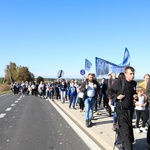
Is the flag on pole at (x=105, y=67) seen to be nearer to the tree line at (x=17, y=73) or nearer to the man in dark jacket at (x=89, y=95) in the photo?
the man in dark jacket at (x=89, y=95)

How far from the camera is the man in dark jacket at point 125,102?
21.1 feet

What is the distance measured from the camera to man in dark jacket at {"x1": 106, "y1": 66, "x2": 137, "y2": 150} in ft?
21.1

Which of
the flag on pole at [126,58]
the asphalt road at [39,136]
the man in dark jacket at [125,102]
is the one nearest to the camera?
the man in dark jacket at [125,102]

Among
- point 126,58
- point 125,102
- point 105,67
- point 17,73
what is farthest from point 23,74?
point 125,102

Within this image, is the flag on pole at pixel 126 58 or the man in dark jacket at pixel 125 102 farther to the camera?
the flag on pole at pixel 126 58

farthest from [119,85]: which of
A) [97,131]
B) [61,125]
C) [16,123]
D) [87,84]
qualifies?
[16,123]

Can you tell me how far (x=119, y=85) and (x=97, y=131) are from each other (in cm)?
298

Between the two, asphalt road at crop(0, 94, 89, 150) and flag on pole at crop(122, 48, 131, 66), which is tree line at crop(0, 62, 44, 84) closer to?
flag on pole at crop(122, 48, 131, 66)

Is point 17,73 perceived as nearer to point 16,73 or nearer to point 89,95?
point 16,73

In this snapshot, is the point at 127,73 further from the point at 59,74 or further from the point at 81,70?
the point at 59,74

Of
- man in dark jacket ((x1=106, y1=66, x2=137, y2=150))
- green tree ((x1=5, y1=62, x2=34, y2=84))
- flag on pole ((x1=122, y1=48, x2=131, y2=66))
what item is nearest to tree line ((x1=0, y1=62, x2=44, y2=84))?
green tree ((x1=5, y1=62, x2=34, y2=84))

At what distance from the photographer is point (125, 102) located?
6512 millimetres

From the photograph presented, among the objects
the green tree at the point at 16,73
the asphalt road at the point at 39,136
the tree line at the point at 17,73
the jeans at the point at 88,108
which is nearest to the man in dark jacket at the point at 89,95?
the jeans at the point at 88,108

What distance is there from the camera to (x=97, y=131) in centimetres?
920
